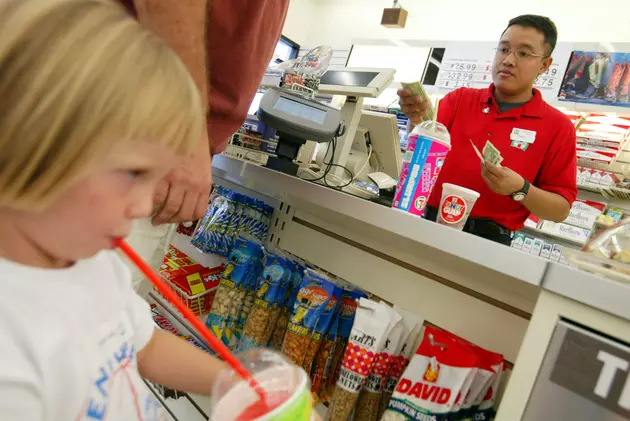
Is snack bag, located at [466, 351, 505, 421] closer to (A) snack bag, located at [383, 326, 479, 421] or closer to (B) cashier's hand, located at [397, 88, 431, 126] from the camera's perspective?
(A) snack bag, located at [383, 326, 479, 421]

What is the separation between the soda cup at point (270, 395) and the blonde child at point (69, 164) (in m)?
0.16

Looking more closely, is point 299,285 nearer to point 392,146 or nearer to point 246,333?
point 246,333

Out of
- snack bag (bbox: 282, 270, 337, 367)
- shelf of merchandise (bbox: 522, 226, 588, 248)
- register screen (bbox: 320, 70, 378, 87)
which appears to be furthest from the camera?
shelf of merchandise (bbox: 522, 226, 588, 248)

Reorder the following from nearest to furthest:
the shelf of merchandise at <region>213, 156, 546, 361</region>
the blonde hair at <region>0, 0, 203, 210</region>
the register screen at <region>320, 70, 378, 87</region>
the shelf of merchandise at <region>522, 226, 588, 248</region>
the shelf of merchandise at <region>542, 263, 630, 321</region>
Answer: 1. the blonde hair at <region>0, 0, 203, 210</region>
2. the shelf of merchandise at <region>542, 263, 630, 321</region>
3. the shelf of merchandise at <region>213, 156, 546, 361</region>
4. the register screen at <region>320, 70, 378, 87</region>
5. the shelf of merchandise at <region>522, 226, 588, 248</region>

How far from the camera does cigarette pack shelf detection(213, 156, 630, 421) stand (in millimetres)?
687

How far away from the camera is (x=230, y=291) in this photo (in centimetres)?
141

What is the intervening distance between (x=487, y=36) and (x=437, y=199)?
2.82 meters

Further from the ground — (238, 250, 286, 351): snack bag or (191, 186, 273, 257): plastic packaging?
(191, 186, 273, 257): plastic packaging

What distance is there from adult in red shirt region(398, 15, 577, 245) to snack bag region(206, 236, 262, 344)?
0.80 metres

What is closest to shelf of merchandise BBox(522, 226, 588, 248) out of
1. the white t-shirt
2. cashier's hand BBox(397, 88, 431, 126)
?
cashier's hand BBox(397, 88, 431, 126)

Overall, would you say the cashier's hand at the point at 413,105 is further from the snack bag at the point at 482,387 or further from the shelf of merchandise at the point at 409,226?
the snack bag at the point at 482,387

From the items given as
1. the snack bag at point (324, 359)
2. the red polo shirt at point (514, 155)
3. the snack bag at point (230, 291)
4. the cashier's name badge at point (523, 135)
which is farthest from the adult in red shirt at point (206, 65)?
the cashier's name badge at point (523, 135)

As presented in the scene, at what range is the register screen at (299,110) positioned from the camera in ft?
4.01

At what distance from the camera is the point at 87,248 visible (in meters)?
0.48
